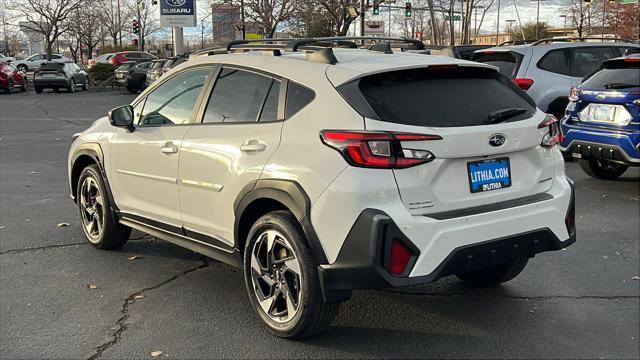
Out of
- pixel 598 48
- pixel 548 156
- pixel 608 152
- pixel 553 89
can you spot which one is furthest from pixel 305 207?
pixel 598 48

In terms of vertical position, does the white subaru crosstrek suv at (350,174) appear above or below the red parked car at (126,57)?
below

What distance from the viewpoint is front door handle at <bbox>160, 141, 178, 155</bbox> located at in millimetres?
4422

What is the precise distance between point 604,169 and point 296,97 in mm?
6498

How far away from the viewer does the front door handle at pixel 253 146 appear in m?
3.74

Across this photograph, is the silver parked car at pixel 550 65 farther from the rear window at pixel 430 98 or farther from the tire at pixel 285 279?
the tire at pixel 285 279

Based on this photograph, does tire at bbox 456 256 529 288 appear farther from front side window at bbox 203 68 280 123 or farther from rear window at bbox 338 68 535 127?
front side window at bbox 203 68 280 123

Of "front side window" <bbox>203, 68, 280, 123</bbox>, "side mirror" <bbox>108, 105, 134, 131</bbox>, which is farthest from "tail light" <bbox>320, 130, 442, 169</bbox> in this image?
"side mirror" <bbox>108, 105, 134, 131</bbox>

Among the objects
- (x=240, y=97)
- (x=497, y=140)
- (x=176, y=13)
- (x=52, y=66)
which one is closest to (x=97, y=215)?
(x=240, y=97)

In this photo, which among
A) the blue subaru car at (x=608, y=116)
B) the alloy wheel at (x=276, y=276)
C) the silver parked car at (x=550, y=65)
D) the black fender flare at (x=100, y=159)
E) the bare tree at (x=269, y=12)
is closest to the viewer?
the alloy wheel at (x=276, y=276)

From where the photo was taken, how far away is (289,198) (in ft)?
11.5

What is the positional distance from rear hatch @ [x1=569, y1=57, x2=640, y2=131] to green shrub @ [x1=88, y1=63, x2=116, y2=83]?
32.2 metres

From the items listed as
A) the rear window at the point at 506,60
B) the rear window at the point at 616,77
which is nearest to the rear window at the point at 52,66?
the rear window at the point at 506,60

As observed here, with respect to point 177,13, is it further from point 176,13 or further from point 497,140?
point 497,140

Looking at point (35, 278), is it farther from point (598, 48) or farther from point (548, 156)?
point (598, 48)
